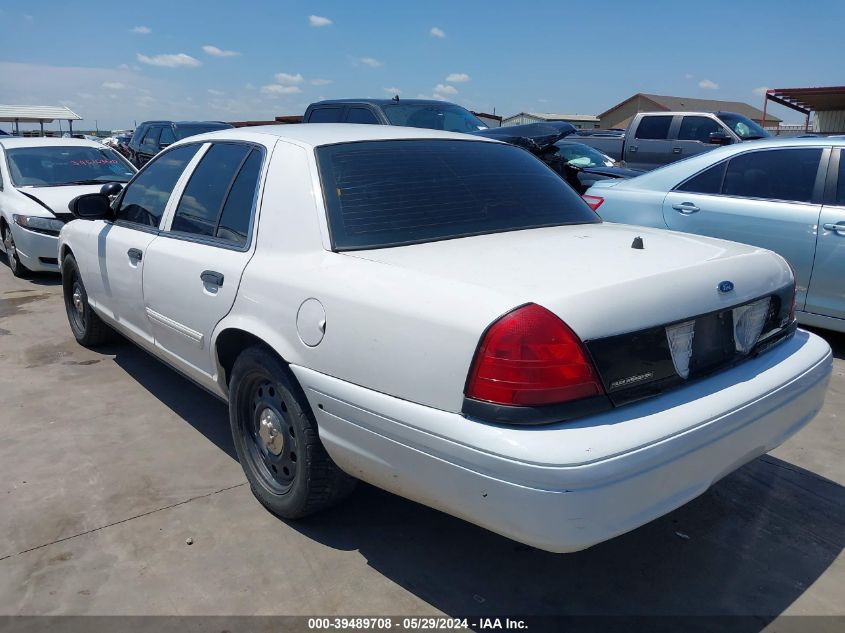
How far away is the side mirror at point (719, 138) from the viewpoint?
12.2 m

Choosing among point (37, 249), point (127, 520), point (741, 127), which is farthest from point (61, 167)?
point (741, 127)

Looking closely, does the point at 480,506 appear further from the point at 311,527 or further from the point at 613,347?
the point at 311,527

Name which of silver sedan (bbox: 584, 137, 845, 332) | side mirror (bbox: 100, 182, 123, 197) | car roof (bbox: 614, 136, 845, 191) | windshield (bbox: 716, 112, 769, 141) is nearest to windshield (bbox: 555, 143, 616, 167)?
windshield (bbox: 716, 112, 769, 141)

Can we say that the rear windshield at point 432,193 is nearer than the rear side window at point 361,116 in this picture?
Yes

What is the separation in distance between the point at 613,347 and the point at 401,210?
1.12 meters

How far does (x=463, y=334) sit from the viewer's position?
83.4 inches

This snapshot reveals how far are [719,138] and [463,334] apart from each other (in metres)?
Answer: 11.8

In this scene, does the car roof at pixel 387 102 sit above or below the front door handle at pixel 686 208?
above

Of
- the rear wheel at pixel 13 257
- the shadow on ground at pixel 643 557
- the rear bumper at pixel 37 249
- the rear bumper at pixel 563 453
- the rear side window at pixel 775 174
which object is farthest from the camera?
the rear wheel at pixel 13 257

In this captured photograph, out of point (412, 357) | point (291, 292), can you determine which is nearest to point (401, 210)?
point (291, 292)

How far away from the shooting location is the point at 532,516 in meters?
2.01

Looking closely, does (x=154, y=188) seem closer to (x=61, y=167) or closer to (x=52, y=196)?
(x=52, y=196)

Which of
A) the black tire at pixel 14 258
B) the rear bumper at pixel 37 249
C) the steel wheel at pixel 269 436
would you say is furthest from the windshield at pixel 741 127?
the steel wheel at pixel 269 436

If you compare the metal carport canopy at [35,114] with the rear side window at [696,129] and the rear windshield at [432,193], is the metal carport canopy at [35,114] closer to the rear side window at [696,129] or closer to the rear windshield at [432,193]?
the rear side window at [696,129]
